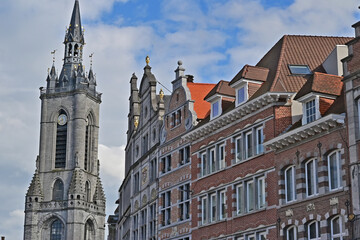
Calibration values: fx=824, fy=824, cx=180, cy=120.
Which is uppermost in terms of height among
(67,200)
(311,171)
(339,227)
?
(67,200)

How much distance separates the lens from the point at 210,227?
40.4m

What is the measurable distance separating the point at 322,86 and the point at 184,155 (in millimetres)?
14235

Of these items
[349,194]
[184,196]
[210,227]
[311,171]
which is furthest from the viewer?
[184,196]

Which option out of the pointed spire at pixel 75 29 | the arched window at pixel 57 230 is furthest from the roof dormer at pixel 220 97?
the pointed spire at pixel 75 29

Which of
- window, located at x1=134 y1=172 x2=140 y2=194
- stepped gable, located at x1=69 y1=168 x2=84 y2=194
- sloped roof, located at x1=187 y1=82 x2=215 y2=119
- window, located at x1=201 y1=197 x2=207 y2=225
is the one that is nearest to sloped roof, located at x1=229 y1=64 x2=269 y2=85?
window, located at x1=201 y1=197 x2=207 y2=225

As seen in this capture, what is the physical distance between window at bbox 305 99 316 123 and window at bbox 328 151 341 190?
2.06 metres

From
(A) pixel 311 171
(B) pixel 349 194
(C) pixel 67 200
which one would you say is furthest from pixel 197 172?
(C) pixel 67 200

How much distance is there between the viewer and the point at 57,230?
13262 centimetres

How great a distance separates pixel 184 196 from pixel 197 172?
2.37 metres

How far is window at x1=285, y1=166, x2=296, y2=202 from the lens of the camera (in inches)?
1302

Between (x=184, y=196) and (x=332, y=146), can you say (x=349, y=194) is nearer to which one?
(x=332, y=146)

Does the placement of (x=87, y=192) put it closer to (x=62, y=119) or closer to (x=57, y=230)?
(x=57, y=230)

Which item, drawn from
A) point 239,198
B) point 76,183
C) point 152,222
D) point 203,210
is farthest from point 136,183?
point 76,183

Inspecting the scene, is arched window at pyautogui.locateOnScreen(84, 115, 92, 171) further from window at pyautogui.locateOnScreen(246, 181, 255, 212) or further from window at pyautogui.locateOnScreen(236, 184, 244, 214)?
window at pyautogui.locateOnScreen(246, 181, 255, 212)
